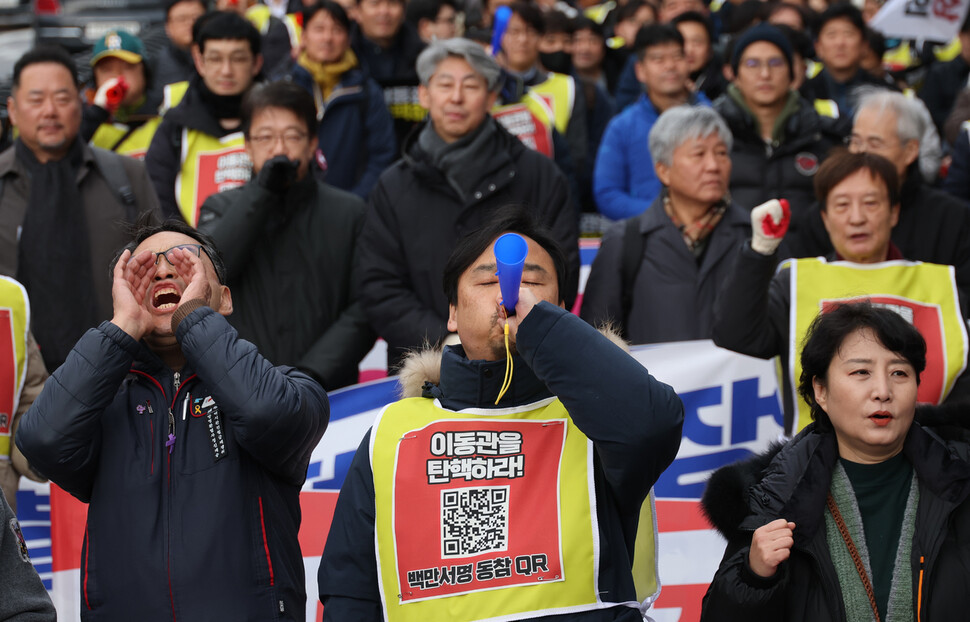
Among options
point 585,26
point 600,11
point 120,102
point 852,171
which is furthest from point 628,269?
point 600,11

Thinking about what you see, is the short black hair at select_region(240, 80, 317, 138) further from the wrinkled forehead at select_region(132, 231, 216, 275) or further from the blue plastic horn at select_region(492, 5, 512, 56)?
the blue plastic horn at select_region(492, 5, 512, 56)

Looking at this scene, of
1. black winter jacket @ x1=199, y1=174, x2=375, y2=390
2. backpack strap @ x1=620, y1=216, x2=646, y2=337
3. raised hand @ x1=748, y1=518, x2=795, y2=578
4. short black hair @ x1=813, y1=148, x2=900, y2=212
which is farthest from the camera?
backpack strap @ x1=620, y1=216, x2=646, y2=337

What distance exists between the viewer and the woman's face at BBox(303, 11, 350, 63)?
7.46 meters

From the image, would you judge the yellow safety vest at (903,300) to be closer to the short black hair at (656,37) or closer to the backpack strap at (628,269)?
the backpack strap at (628,269)

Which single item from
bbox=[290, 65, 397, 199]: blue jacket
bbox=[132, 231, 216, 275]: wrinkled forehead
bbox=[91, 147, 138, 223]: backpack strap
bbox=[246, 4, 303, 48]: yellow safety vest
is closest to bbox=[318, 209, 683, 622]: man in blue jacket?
bbox=[132, 231, 216, 275]: wrinkled forehead

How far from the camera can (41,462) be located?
3.29m

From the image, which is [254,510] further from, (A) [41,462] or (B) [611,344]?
(B) [611,344]

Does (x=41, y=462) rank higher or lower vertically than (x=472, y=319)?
lower

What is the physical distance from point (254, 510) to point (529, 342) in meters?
0.96

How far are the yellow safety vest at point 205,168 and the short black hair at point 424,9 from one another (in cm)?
322

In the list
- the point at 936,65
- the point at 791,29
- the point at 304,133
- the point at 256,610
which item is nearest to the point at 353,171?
the point at 304,133

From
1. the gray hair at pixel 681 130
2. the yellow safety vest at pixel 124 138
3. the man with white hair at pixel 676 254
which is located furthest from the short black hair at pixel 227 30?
the man with white hair at pixel 676 254

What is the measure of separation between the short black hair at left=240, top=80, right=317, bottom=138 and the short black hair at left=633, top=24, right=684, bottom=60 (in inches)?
115

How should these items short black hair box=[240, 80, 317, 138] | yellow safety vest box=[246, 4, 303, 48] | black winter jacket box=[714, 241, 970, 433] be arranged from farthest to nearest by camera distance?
1. yellow safety vest box=[246, 4, 303, 48]
2. short black hair box=[240, 80, 317, 138]
3. black winter jacket box=[714, 241, 970, 433]
